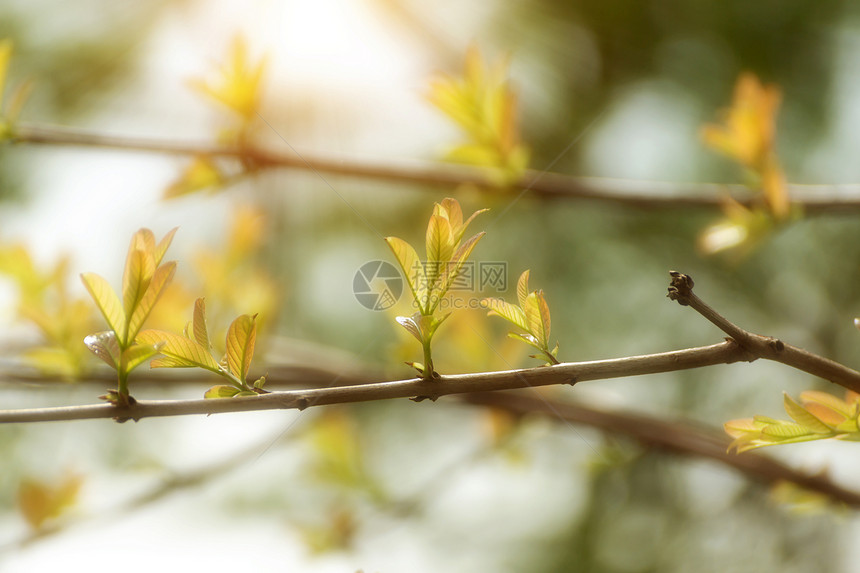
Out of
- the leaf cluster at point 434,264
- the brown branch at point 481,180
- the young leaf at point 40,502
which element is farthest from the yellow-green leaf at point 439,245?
the young leaf at point 40,502

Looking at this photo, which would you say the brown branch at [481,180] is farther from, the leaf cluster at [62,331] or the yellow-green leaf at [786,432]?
the yellow-green leaf at [786,432]

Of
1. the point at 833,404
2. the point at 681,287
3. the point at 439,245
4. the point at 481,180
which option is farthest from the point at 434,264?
the point at 481,180

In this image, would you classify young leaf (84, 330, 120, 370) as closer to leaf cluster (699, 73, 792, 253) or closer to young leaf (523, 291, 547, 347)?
young leaf (523, 291, 547, 347)

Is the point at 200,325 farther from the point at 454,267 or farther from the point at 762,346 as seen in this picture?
the point at 762,346

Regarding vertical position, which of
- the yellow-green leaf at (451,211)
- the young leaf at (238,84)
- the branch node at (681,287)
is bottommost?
the branch node at (681,287)

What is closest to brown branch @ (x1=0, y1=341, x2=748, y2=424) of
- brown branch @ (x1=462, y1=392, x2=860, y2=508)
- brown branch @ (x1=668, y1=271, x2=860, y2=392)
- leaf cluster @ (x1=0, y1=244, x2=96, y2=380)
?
brown branch @ (x1=668, y1=271, x2=860, y2=392)
